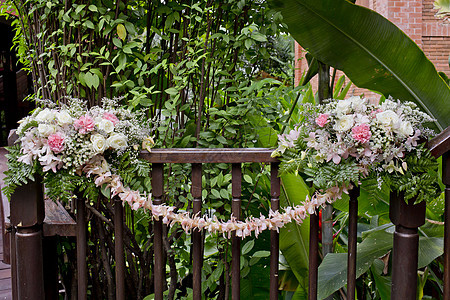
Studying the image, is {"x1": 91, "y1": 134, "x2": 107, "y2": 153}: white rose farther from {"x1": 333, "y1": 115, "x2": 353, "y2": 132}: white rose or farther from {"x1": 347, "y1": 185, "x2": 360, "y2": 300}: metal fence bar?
{"x1": 347, "y1": 185, "x2": 360, "y2": 300}: metal fence bar

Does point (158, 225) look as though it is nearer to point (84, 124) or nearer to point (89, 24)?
point (84, 124)

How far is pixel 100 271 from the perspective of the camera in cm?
230

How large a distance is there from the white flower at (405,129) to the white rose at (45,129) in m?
1.20

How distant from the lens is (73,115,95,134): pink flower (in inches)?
56.1

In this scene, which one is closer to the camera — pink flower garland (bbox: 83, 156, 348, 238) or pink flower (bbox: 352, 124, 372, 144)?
pink flower (bbox: 352, 124, 372, 144)

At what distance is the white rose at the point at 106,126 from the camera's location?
4.74 feet

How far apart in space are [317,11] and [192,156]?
0.83 meters

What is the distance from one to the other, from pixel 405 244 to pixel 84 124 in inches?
50.3

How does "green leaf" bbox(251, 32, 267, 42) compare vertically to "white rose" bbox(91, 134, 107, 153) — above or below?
above

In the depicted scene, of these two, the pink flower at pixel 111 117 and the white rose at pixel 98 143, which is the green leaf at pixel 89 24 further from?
the white rose at pixel 98 143

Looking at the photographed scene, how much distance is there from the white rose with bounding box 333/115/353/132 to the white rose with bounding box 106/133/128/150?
29.5 inches

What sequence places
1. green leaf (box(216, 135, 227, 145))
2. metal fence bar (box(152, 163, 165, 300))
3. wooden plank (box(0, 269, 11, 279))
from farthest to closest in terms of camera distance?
wooden plank (box(0, 269, 11, 279)) → green leaf (box(216, 135, 227, 145)) → metal fence bar (box(152, 163, 165, 300))

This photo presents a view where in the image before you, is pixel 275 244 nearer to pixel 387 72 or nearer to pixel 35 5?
pixel 387 72

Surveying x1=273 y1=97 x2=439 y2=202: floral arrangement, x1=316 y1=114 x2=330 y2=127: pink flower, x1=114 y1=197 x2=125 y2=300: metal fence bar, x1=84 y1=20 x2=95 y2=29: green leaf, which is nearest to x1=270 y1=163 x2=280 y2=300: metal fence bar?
x1=273 y1=97 x2=439 y2=202: floral arrangement
